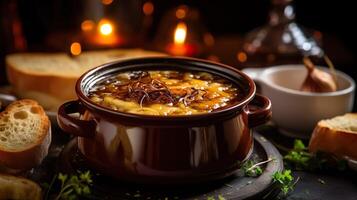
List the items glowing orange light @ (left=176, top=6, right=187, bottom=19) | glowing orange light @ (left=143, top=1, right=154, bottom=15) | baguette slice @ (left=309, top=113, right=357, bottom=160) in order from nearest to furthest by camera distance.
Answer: baguette slice @ (left=309, top=113, right=357, bottom=160) → glowing orange light @ (left=176, top=6, right=187, bottom=19) → glowing orange light @ (left=143, top=1, right=154, bottom=15)

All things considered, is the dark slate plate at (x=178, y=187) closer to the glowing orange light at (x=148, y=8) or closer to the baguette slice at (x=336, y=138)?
the baguette slice at (x=336, y=138)

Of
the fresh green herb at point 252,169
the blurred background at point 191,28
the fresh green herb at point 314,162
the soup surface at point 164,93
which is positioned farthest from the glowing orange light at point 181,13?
the fresh green herb at point 252,169

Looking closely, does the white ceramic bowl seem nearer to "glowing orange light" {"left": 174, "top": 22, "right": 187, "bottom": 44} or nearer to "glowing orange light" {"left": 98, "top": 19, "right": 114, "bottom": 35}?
"glowing orange light" {"left": 174, "top": 22, "right": 187, "bottom": 44}

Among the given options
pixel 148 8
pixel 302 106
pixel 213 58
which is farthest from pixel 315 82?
pixel 148 8

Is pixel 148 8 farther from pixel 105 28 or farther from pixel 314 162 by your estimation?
pixel 314 162

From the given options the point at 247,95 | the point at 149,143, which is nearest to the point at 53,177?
the point at 149,143

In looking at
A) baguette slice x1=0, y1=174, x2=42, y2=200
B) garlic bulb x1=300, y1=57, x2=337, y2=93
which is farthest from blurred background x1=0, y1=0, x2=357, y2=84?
baguette slice x1=0, y1=174, x2=42, y2=200

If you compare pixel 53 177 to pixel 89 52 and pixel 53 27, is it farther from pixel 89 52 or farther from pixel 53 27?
pixel 53 27
